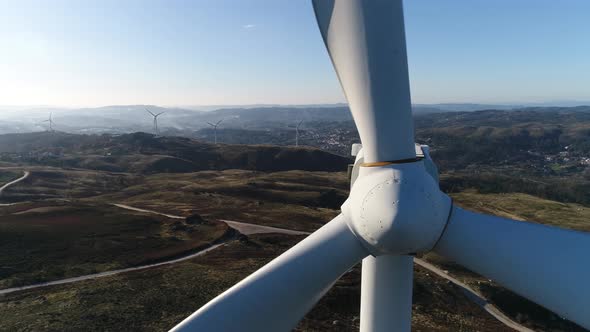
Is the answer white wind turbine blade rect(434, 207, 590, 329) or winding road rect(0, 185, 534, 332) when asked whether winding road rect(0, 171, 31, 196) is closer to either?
winding road rect(0, 185, 534, 332)

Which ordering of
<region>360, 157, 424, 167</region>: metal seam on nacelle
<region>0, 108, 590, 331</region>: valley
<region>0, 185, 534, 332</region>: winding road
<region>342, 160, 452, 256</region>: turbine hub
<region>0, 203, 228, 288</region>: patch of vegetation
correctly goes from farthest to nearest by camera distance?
1. <region>0, 203, 228, 288</region>: patch of vegetation
2. <region>0, 185, 534, 332</region>: winding road
3. <region>0, 108, 590, 331</region>: valley
4. <region>360, 157, 424, 167</region>: metal seam on nacelle
5. <region>342, 160, 452, 256</region>: turbine hub

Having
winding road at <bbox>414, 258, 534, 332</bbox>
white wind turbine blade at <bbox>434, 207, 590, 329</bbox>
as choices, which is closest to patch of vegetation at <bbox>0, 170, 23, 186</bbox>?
winding road at <bbox>414, 258, 534, 332</bbox>

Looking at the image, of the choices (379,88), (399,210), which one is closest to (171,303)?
(399,210)

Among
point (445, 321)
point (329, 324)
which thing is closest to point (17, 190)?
point (329, 324)

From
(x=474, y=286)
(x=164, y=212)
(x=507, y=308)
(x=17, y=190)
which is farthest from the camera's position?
(x=17, y=190)

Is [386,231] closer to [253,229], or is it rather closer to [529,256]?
[529,256]

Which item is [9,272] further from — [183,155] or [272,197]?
[183,155]

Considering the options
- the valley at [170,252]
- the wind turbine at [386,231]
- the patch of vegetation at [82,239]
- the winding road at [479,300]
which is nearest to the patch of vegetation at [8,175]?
the valley at [170,252]
